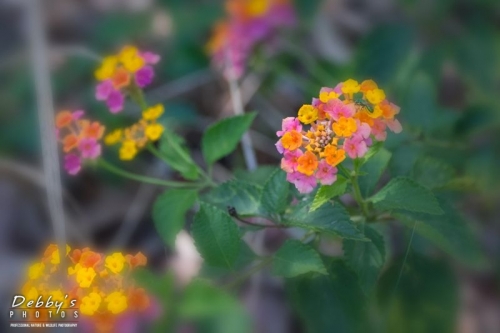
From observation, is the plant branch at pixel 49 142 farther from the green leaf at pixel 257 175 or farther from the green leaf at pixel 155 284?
the green leaf at pixel 257 175

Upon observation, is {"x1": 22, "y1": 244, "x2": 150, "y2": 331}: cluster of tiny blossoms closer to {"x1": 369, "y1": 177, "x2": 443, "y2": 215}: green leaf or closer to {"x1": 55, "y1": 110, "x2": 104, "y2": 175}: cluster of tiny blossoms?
{"x1": 55, "y1": 110, "x2": 104, "y2": 175}: cluster of tiny blossoms

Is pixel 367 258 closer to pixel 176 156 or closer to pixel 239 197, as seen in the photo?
pixel 239 197

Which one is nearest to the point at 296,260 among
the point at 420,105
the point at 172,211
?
the point at 172,211

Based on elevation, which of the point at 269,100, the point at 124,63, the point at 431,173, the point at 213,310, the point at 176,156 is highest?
the point at 269,100

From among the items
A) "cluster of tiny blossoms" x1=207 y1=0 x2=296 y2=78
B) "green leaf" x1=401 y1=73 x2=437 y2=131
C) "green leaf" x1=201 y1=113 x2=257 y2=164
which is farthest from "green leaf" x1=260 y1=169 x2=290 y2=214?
"cluster of tiny blossoms" x1=207 y1=0 x2=296 y2=78

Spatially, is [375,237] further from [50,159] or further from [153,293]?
[50,159]

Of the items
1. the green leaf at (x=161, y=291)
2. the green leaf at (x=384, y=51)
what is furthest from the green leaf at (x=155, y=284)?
the green leaf at (x=384, y=51)

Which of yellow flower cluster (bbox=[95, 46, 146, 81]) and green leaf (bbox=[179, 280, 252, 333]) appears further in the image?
yellow flower cluster (bbox=[95, 46, 146, 81])
